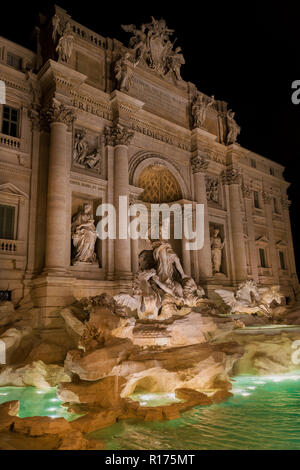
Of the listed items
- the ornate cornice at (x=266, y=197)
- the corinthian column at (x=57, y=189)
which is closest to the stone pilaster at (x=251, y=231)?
the ornate cornice at (x=266, y=197)

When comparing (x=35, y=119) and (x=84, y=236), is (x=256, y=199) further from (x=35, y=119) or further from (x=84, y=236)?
(x=35, y=119)

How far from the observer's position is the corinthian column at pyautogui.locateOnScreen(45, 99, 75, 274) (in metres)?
12.8

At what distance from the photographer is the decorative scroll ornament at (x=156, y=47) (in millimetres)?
17766

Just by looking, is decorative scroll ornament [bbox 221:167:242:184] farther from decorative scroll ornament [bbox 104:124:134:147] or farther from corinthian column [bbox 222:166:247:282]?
decorative scroll ornament [bbox 104:124:134:147]

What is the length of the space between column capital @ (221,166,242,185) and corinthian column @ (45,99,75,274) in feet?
34.8

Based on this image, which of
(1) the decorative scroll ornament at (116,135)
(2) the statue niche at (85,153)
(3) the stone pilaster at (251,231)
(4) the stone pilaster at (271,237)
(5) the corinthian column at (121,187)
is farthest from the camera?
(4) the stone pilaster at (271,237)

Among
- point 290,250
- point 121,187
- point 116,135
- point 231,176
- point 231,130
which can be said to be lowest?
point 290,250

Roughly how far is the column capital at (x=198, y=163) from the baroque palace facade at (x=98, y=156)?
0.08 metres

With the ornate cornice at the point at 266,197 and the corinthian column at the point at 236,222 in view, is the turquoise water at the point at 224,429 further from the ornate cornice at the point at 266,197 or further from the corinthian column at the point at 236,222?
the ornate cornice at the point at 266,197

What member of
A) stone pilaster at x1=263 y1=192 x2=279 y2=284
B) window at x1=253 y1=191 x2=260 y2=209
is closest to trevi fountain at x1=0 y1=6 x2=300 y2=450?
stone pilaster at x1=263 y1=192 x2=279 y2=284

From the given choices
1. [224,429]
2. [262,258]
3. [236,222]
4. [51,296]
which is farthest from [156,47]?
[224,429]

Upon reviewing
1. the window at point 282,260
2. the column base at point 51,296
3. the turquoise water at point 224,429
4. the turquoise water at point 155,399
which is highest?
the window at point 282,260

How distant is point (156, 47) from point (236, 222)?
10.6 metres

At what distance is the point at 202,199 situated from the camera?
19.1 metres
